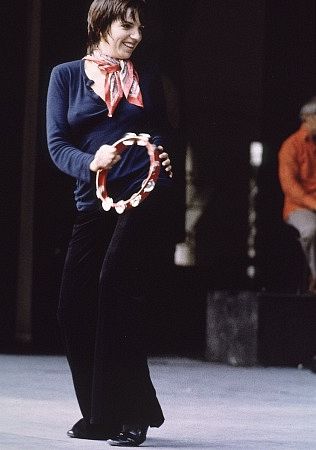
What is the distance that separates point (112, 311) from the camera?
5.02 m

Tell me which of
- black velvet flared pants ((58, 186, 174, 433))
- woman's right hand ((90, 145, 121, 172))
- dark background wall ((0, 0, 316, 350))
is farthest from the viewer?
dark background wall ((0, 0, 316, 350))

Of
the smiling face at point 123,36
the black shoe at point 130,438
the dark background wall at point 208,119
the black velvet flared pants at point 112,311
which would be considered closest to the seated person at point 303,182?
the dark background wall at point 208,119

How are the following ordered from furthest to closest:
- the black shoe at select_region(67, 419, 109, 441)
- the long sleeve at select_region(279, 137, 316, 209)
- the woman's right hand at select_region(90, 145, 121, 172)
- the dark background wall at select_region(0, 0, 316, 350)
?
the dark background wall at select_region(0, 0, 316, 350), the long sleeve at select_region(279, 137, 316, 209), the black shoe at select_region(67, 419, 109, 441), the woman's right hand at select_region(90, 145, 121, 172)

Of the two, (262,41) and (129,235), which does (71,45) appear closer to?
(262,41)

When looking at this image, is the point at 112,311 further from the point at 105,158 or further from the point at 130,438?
the point at 105,158

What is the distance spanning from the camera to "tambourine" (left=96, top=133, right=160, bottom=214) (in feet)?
16.0

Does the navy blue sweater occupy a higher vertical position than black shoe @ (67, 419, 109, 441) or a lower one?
higher

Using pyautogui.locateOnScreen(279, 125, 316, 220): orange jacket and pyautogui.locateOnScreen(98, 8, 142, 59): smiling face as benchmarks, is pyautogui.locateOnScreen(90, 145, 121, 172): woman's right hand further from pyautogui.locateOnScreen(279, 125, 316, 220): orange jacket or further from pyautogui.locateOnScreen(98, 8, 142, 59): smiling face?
pyautogui.locateOnScreen(279, 125, 316, 220): orange jacket

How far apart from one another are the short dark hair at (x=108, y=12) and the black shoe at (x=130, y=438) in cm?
145

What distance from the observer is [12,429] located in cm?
538

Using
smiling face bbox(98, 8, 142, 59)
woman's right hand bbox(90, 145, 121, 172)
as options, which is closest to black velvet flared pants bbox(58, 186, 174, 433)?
woman's right hand bbox(90, 145, 121, 172)

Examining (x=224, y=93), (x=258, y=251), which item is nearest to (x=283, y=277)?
(x=258, y=251)

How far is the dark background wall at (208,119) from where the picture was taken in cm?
968

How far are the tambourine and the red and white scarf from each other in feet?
0.57
